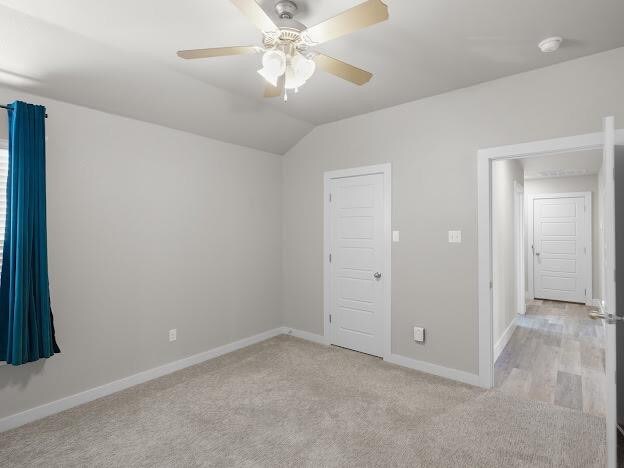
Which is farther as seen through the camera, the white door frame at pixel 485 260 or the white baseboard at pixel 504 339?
the white baseboard at pixel 504 339

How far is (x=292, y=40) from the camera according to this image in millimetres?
1807

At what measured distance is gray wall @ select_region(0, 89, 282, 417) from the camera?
2688 millimetres

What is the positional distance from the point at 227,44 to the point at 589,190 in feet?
23.3

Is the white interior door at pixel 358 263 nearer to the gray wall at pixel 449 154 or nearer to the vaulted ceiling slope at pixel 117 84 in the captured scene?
the gray wall at pixel 449 154

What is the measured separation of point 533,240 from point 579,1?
608 centimetres

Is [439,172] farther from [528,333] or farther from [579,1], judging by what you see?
[528,333]

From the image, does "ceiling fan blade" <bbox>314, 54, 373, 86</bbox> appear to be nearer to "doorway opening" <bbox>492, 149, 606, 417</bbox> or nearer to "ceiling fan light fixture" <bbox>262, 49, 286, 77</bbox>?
"ceiling fan light fixture" <bbox>262, 49, 286, 77</bbox>

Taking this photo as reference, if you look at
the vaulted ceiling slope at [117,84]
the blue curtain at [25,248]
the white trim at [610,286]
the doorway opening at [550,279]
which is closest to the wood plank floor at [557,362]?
the doorway opening at [550,279]

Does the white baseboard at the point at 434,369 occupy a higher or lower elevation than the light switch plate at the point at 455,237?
lower

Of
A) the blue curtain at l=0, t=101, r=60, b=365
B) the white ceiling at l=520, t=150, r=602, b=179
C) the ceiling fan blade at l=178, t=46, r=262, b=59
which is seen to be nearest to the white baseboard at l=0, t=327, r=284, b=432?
the blue curtain at l=0, t=101, r=60, b=365

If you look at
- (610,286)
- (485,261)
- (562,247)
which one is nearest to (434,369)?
(485,261)

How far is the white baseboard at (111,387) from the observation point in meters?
2.47

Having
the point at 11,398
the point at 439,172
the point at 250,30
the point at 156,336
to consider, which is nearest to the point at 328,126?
the point at 439,172

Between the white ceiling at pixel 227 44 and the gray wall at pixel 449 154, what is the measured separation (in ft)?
0.54
